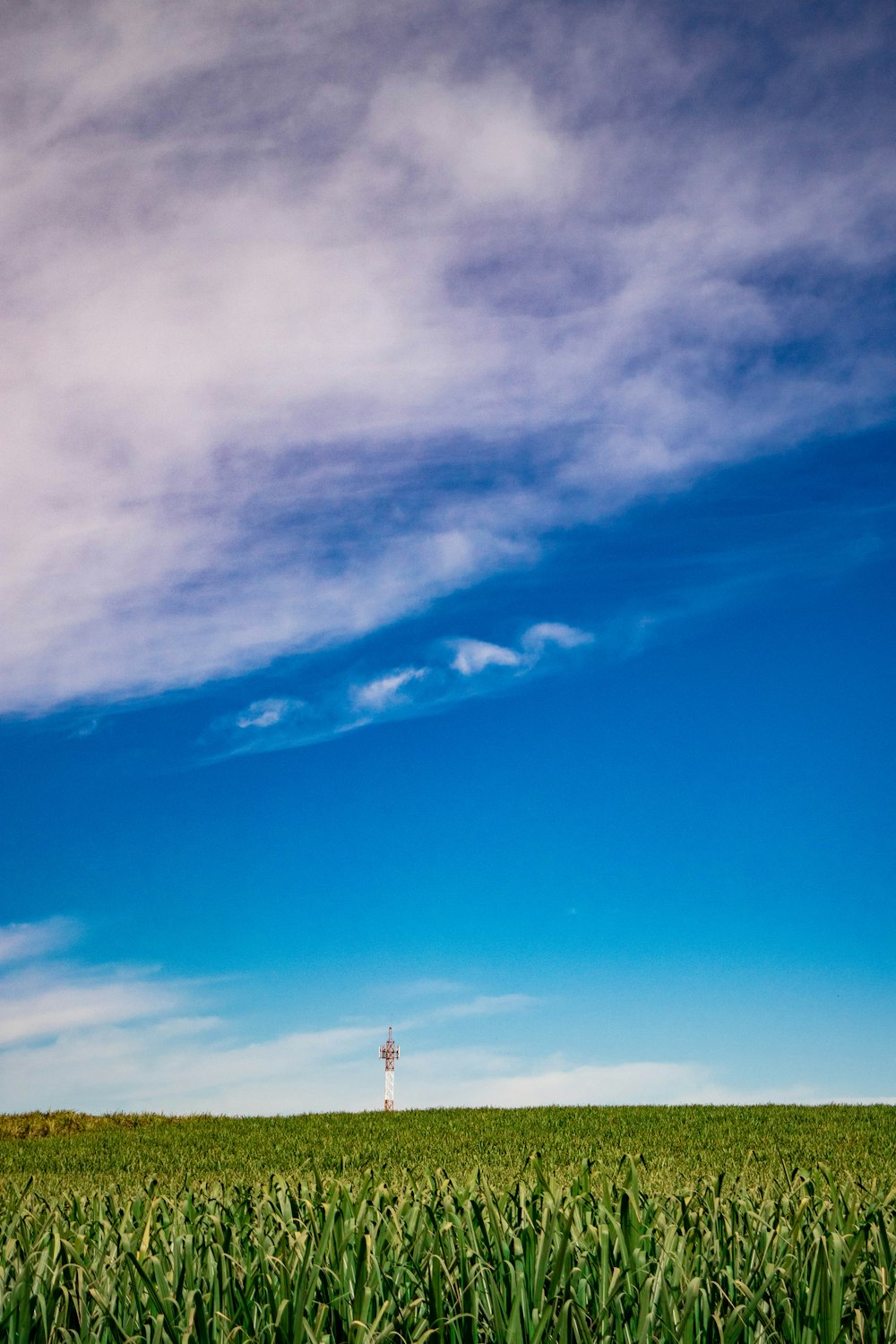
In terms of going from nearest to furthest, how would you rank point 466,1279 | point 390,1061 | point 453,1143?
1. point 466,1279
2. point 453,1143
3. point 390,1061

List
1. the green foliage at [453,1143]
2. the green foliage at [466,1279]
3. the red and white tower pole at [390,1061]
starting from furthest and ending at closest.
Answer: the red and white tower pole at [390,1061] < the green foliage at [453,1143] < the green foliage at [466,1279]

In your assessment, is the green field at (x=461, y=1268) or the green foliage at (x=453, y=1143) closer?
the green field at (x=461, y=1268)

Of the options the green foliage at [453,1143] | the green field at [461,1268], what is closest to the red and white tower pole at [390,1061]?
the green foliage at [453,1143]

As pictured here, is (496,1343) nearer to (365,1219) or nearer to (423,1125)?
(365,1219)

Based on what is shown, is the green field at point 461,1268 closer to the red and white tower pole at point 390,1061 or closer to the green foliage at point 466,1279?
the green foliage at point 466,1279

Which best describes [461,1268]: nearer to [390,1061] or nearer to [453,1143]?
[453,1143]

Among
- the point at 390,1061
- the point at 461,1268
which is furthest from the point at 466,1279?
the point at 390,1061

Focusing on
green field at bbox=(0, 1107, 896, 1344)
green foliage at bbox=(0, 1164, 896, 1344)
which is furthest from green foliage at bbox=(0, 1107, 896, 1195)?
green foliage at bbox=(0, 1164, 896, 1344)

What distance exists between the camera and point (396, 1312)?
4.04m

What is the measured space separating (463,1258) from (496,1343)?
0.40 meters

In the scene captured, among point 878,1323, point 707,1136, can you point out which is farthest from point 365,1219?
point 707,1136

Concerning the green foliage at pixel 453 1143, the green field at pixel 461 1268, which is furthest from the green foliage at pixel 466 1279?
the green foliage at pixel 453 1143

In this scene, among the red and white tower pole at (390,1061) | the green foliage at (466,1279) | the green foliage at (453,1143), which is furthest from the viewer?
the red and white tower pole at (390,1061)

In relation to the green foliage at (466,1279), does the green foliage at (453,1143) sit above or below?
below
